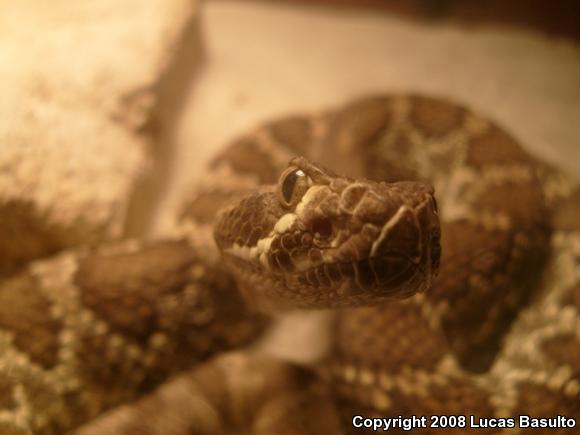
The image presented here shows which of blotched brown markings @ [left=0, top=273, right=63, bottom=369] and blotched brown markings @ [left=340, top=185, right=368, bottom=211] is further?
blotched brown markings @ [left=0, top=273, right=63, bottom=369]

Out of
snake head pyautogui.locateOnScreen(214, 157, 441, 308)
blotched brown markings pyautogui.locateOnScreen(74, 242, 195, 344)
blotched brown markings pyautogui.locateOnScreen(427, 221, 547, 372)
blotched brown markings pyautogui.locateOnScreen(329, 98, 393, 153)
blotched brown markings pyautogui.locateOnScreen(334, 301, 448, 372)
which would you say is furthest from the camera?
blotched brown markings pyautogui.locateOnScreen(329, 98, 393, 153)

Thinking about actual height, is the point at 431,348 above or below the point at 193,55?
below

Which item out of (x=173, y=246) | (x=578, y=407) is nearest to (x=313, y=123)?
(x=173, y=246)

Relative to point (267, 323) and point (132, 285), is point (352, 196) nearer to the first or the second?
point (132, 285)

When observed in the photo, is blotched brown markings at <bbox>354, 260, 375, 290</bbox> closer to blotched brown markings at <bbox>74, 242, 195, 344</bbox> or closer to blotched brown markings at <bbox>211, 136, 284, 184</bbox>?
blotched brown markings at <bbox>74, 242, 195, 344</bbox>

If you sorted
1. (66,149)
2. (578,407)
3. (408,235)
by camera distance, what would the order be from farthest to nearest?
1. (66,149)
2. (578,407)
3. (408,235)

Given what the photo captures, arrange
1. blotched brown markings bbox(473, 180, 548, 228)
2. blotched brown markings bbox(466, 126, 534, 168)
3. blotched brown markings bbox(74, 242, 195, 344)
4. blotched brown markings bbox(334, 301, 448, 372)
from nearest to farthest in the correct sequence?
blotched brown markings bbox(334, 301, 448, 372) → blotched brown markings bbox(74, 242, 195, 344) → blotched brown markings bbox(473, 180, 548, 228) → blotched brown markings bbox(466, 126, 534, 168)

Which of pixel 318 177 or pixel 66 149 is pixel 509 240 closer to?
pixel 318 177

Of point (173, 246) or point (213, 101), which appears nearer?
point (173, 246)

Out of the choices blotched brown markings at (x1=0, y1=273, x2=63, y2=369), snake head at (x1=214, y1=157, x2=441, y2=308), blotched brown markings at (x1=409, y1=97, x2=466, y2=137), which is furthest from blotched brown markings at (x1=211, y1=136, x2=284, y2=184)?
snake head at (x1=214, y1=157, x2=441, y2=308)
